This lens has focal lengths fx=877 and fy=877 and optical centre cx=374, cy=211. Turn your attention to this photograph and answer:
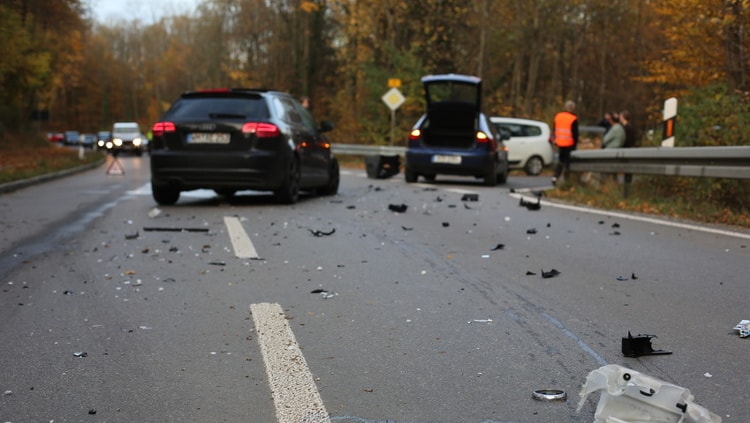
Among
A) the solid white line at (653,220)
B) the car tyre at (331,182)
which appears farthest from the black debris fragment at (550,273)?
the car tyre at (331,182)

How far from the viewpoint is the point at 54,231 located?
9828 millimetres

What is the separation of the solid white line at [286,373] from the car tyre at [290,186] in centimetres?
765

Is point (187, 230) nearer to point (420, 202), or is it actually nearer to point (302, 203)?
point (302, 203)

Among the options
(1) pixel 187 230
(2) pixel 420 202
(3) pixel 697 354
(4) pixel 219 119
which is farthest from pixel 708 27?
(3) pixel 697 354

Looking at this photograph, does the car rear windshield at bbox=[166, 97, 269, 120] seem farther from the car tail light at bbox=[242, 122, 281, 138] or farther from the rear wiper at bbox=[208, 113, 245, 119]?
the car tail light at bbox=[242, 122, 281, 138]

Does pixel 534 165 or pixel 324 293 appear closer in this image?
pixel 324 293

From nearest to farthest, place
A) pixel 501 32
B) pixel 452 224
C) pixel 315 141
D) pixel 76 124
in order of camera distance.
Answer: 1. pixel 452 224
2. pixel 315 141
3. pixel 501 32
4. pixel 76 124

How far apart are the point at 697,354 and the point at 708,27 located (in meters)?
22.1

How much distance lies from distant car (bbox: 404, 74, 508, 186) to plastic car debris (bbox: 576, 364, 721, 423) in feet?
51.2

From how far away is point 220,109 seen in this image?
12.8 metres

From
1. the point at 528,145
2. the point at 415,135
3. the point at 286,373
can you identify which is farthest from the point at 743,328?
the point at 528,145

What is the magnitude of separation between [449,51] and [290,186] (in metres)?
28.8

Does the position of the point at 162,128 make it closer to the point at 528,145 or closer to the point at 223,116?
the point at 223,116

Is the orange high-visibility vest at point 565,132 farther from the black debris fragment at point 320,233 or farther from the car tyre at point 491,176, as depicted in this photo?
the black debris fragment at point 320,233
